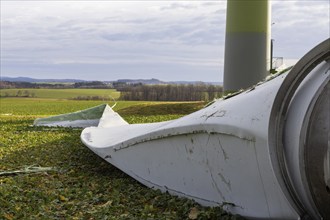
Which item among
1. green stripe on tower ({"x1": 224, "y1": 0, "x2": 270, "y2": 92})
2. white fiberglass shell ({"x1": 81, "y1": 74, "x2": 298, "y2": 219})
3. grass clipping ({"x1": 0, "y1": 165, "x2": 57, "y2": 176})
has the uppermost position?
green stripe on tower ({"x1": 224, "y1": 0, "x2": 270, "y2": 92})

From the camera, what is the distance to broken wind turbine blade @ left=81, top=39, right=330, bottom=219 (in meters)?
3.42

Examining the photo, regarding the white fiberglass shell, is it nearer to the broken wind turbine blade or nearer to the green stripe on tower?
the broken wind turbine blade

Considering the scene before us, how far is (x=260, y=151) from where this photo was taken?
3957mm

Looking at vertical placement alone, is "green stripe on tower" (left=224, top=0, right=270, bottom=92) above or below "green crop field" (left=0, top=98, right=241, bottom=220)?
above

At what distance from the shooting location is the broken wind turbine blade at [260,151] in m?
3.42

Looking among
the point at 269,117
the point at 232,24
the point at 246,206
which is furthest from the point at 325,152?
the point at 232,24

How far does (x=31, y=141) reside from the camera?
1084cm

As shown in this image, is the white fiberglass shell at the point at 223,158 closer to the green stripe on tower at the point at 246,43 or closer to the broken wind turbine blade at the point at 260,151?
the broken wind turbine blade at the point at 260,151

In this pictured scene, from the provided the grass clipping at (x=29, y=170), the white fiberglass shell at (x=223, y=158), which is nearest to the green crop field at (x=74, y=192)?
the grass clipping at (x=29, y=170)

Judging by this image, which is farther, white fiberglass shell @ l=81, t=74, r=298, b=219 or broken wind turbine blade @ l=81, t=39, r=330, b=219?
white fiberglass shell @ l=81, t=74, r=298, b=219

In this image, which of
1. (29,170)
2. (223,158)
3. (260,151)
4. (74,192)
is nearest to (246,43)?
(29,170)

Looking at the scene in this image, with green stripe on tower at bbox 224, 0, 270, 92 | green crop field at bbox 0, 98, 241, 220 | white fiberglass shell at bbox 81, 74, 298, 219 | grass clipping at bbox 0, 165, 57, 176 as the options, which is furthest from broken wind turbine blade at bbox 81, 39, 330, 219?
green stripe on tower at bbox 224, 0, 270, 92

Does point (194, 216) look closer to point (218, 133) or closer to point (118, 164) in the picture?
point (218, 133)

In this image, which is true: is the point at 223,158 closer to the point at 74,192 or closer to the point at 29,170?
the point at 74,192
